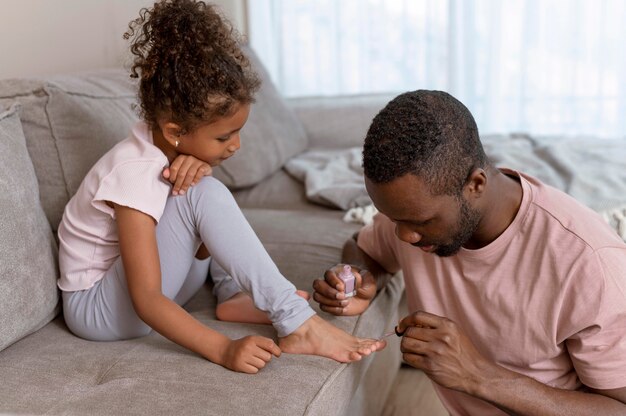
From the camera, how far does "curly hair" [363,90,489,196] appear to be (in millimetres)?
1182

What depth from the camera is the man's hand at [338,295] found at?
1.48m

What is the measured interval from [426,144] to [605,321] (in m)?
0.39

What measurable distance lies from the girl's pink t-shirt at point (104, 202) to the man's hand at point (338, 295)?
0.35 metres

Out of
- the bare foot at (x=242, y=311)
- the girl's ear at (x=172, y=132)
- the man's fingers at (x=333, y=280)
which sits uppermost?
the girl's ear at (x=172, y=132)

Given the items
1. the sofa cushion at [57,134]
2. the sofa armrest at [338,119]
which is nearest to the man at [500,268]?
the sofa cushion at [57,134]

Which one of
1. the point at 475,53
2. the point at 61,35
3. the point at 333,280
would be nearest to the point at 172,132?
the point at 333,280

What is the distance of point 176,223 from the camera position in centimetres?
145

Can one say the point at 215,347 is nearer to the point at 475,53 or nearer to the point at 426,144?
the point at 426,144

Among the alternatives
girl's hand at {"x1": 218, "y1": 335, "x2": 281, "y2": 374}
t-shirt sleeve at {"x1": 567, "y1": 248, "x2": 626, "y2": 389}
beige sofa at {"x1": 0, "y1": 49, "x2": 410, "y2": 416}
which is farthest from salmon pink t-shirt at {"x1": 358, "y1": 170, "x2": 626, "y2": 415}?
girl's hand at {"x1": 218, "y1": 335, "x2": 281, "y2": 374}

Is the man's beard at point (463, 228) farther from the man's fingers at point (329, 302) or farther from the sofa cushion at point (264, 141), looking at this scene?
the sofa cushion at point (264, 141)

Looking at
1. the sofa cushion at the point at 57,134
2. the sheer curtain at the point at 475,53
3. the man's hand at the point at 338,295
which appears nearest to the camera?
the man's hand at the point at 338,295

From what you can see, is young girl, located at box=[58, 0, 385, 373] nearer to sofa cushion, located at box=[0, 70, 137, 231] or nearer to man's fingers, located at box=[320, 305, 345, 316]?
man's fingers, located at box=[320, 305, 345, 316]

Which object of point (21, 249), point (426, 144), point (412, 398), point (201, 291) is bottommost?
point (412, 398)

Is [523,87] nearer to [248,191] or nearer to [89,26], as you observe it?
[248,191]
